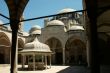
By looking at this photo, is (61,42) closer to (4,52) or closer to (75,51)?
(75,51)

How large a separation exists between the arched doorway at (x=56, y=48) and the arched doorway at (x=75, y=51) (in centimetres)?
147

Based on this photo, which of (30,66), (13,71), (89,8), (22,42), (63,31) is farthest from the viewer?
(22,42)

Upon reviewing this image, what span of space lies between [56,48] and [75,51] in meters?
2.93

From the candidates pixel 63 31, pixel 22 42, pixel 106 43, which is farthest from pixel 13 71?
pixel 22 42

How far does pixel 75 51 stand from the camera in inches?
1152

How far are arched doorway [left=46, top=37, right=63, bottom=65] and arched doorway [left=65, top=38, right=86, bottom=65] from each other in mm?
1467

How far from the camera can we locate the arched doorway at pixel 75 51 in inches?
1132

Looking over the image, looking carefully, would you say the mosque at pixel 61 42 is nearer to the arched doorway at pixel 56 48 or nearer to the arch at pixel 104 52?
the arched doorway at pixel 56 48

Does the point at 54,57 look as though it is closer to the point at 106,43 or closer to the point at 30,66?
the point at 106,43

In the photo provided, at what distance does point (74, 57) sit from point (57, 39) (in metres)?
3.70

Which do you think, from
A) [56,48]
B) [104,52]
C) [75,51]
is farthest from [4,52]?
[104,52]

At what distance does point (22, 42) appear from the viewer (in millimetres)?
30266

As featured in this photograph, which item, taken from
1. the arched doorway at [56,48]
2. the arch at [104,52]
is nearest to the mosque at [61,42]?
the arched doorway at [56,48]

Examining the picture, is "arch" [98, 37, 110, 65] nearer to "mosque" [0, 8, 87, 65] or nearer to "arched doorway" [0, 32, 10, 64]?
"mosque" [0, 8, 87, 65]
